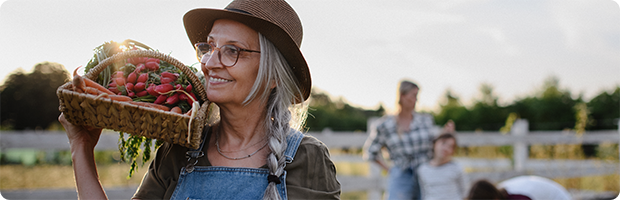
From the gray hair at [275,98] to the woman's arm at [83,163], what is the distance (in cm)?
57

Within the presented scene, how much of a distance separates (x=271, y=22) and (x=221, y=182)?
589mm

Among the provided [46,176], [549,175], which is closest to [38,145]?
[46,176]

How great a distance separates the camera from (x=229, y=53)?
1367 millimetres

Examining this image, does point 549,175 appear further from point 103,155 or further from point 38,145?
point 103,155

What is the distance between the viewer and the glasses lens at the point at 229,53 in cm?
135

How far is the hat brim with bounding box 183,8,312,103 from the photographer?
1.37 meters

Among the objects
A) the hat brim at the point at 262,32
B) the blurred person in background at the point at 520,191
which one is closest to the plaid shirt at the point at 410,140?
the blurred person in background at the point at 520,191

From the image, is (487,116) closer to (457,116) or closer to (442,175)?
(457,116)

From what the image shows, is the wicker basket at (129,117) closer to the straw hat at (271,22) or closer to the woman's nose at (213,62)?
the woman's nose at (213,62)

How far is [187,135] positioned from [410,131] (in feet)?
9.61

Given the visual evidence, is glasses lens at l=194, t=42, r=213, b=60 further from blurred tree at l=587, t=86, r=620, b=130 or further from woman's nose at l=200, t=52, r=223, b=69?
blurred tree at l=587, t=86, r=620, b=130

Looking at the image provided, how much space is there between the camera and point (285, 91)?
5.00 ft

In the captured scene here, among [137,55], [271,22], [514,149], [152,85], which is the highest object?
[271,22]

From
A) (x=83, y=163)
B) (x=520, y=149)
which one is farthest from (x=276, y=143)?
(x=520, y=149)
